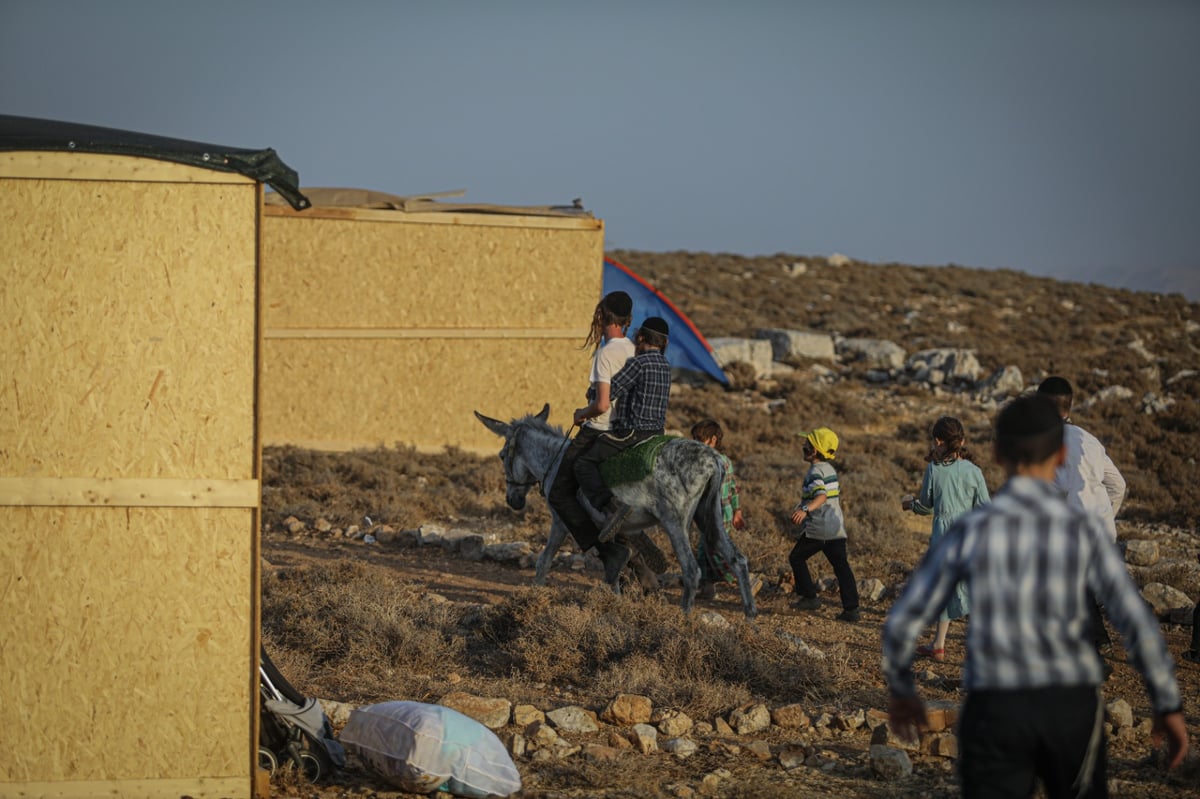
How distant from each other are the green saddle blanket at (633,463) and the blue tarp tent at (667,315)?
10.4 metres

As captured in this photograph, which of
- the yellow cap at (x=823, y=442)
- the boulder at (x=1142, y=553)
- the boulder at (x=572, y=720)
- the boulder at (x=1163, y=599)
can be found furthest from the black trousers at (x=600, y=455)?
the boulder at (x=1142, y=553)

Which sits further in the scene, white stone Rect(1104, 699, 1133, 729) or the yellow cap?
the yellow cap

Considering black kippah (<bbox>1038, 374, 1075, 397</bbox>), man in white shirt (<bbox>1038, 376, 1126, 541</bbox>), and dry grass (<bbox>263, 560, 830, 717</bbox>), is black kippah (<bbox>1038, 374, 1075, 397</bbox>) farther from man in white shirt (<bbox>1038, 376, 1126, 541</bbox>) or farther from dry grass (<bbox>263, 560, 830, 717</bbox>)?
dry grass (<bbox>263, 560, 830, 717</bbox>)

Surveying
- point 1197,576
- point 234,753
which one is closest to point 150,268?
point 234,753

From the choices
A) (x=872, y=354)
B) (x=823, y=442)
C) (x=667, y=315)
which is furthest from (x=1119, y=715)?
(x=872, y=354)

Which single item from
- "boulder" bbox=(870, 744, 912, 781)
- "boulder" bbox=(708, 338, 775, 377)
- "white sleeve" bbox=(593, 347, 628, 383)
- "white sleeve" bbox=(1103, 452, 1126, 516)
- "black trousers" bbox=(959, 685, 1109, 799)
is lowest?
"boulder" bbox=(870, 744, 912, 781)

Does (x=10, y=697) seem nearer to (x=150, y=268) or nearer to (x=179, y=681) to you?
(x=179, y=681)

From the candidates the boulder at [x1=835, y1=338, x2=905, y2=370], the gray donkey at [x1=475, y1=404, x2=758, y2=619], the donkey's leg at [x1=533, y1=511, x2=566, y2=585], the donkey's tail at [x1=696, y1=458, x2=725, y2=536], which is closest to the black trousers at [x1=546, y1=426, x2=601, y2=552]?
the gray donkey at [x1=475, y1=404, x2=758, y2=619]

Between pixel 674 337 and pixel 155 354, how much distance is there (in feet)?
55.0

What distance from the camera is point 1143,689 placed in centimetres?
777

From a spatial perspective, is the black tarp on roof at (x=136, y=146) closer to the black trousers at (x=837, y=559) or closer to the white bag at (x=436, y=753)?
the white bag at (x=436, y=753)

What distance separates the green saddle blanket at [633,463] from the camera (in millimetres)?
8852

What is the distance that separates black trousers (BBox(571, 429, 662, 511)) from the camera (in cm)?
898

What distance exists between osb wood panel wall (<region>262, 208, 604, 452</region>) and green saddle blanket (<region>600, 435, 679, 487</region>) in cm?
853
